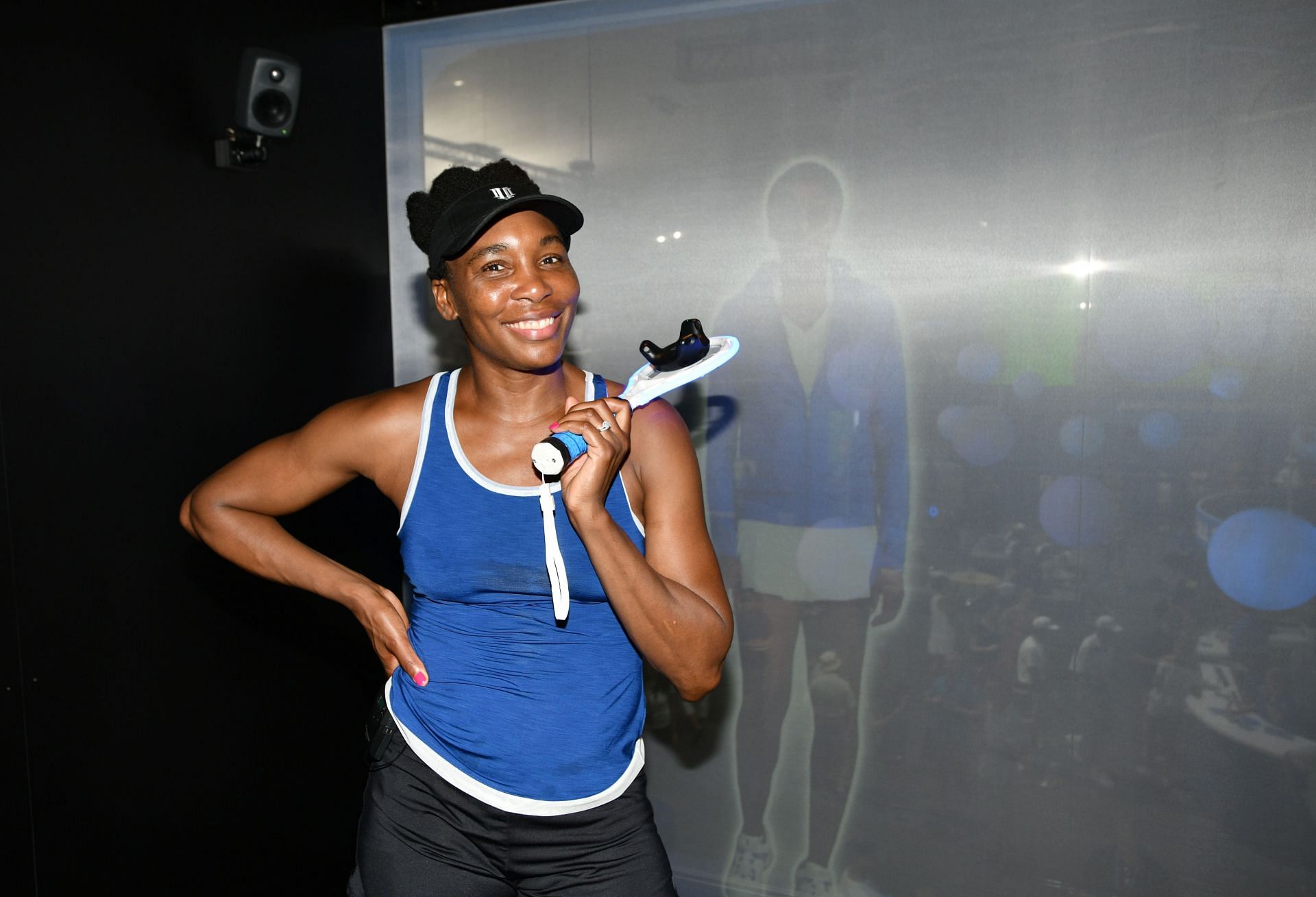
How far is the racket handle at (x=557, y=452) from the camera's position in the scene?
49.6 inches

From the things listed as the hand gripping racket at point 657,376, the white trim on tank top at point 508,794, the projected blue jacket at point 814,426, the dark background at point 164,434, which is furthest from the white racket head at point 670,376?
the dark background at point 164,434

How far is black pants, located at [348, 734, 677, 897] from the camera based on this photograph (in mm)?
1433

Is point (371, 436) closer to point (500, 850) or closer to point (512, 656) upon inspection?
point (512, 656)

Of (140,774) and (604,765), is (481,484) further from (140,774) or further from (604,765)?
(140,774)

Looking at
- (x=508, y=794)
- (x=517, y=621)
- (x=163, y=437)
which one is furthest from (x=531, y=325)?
(x=163, y=437)

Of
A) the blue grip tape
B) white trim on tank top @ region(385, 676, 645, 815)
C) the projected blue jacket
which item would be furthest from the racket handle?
Answer: the projected blue jacket

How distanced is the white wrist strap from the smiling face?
0.23 meters

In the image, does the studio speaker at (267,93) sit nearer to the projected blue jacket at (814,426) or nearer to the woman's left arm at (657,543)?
the projected blue jacket at (814,426)

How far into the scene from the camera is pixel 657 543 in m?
1.46

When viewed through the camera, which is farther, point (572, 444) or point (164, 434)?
point (164, 434)

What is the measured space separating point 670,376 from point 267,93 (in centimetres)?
141

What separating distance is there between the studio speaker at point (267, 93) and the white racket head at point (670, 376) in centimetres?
134

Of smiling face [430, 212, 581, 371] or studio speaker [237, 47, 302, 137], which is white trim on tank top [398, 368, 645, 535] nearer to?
smiling face [430, 212, 581, 371]

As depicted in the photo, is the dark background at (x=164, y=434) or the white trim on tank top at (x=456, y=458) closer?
the white trim on tank top at (x=456, y=458)
